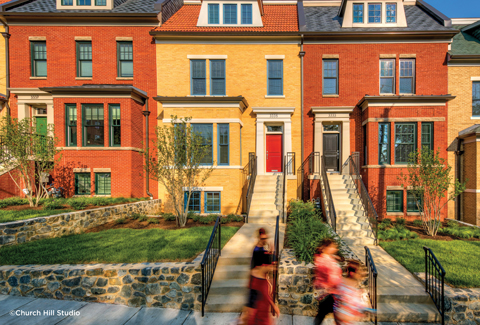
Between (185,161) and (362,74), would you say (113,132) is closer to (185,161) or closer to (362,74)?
(185,161)

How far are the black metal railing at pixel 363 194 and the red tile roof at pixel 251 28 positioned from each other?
8340 millimetres

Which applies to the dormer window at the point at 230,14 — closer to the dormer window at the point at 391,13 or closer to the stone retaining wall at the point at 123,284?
the dormer window at the point at 391,13

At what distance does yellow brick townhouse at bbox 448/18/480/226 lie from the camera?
41.1 ft

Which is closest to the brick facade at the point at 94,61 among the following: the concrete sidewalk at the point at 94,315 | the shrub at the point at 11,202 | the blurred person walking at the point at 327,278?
the shrub at the point at 11,202

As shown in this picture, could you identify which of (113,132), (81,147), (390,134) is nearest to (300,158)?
(390,134)

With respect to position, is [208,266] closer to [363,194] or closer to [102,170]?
[363,194]

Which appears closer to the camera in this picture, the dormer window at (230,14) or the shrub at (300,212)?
the shrub at (300,212)

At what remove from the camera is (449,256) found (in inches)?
276

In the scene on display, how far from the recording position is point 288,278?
Answer: 5363 mm

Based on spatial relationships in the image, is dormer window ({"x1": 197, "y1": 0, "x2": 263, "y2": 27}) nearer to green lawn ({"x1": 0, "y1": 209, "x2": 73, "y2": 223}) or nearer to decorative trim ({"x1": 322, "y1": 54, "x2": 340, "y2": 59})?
decorative trim ({"x1": 322, "y1": 54, "x2": 340, "y2": 59})

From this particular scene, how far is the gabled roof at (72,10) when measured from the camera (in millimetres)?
13984

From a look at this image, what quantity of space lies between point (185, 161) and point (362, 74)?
11168 millimetres

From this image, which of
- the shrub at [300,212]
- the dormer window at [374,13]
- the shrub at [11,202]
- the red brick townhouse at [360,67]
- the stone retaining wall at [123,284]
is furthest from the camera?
the dormer window at [374,13]

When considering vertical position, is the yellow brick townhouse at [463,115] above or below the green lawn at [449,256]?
above
